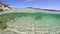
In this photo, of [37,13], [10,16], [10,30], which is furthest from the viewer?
[37,13]

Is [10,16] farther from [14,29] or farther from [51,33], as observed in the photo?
[51,33]

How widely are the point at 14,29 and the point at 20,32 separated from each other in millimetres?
390

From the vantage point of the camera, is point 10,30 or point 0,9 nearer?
point 10,30

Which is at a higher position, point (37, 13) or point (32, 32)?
point (37, 13)

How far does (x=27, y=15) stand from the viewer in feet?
25.3

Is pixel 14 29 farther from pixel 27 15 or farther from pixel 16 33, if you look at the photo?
pixel 27 15

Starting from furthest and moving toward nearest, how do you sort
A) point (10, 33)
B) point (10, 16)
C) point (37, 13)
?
point (37, 13) → point (10, 16) → point (10, 33)

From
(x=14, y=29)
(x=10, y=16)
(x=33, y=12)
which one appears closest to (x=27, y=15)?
(x=33, y=12)

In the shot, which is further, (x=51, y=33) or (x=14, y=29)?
(x=14, y=29)

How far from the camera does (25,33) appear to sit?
4.38 m

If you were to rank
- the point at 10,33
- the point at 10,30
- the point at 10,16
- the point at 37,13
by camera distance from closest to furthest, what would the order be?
the point at 10,33, the point at 10,30, the point at 10,16, the point at 37,13

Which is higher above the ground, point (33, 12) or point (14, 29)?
point (33, 12)

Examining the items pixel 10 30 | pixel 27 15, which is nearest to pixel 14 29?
pixel 10 30

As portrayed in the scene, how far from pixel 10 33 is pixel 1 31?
35cm
